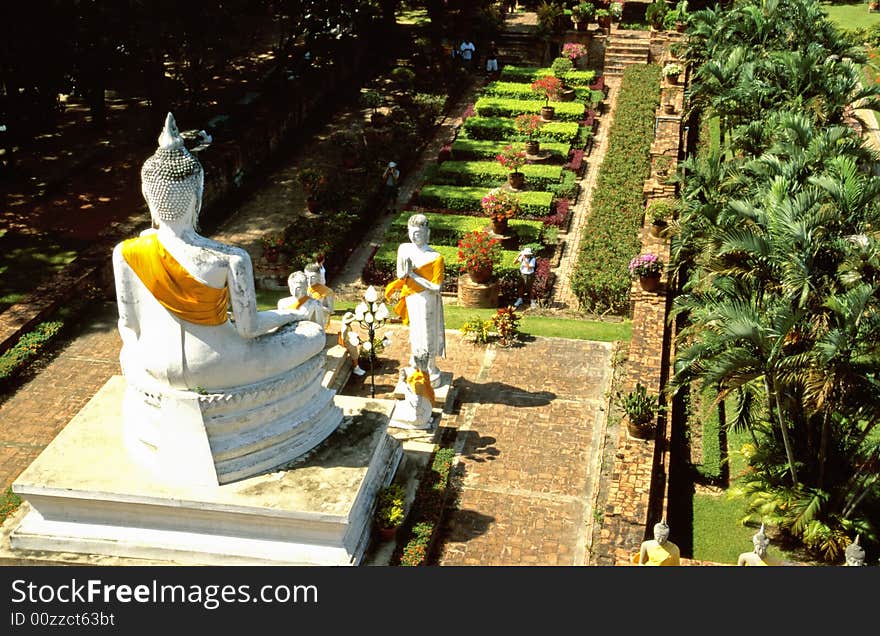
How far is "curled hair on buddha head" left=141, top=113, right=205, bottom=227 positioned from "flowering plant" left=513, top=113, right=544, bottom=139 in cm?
1788

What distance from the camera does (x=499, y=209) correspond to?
24.3 m

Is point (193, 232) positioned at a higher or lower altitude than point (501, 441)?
higher

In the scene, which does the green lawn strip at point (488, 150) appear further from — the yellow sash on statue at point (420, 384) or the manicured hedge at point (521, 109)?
the yellow sash on statue at point (420, 384)

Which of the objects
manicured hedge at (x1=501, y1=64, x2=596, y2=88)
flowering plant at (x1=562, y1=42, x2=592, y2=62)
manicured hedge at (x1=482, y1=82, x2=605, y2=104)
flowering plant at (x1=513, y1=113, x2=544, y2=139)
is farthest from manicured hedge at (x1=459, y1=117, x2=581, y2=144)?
flowering plant at (x1=562, y1=42, x2=592, y2=62)

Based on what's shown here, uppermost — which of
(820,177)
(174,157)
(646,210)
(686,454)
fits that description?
(174,157)

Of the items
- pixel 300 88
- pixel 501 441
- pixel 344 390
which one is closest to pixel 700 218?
pixel 501 441

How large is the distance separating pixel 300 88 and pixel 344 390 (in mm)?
16093

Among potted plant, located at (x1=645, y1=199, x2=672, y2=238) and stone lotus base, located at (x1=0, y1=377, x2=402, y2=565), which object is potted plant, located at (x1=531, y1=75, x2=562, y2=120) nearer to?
potted plant, located at (x1=645, y1=199, x2=672, y2=238)

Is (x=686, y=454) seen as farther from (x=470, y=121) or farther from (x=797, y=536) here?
(x=470, y=121)

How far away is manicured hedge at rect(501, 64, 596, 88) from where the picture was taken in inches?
1358

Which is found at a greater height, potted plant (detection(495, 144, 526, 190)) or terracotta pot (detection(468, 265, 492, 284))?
potted plant (detection(495, 144, 526, 190))

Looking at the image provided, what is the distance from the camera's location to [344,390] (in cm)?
1833

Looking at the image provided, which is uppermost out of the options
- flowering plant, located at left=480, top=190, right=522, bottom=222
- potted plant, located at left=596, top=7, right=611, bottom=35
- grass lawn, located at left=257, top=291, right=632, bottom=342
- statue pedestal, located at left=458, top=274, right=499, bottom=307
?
potted plant, located at left=596, top=7, right=611, bottom=35

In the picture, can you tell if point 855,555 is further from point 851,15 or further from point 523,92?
point 851,15
